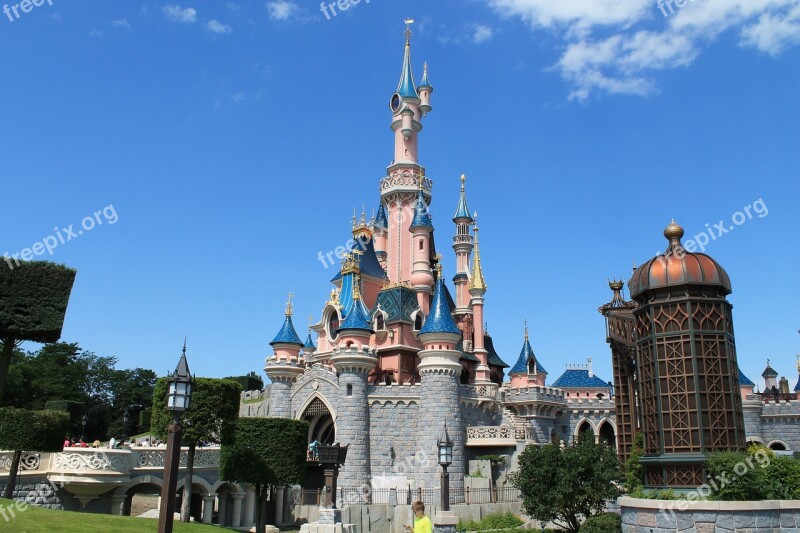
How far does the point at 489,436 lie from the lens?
3534 cm

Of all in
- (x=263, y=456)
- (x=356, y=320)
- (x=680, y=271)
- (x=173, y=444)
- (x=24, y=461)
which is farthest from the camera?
(x=356, y=320)

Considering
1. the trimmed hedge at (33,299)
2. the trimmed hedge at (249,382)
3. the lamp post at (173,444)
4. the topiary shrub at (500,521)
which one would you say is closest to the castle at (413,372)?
the topiary shrub at (500,521)

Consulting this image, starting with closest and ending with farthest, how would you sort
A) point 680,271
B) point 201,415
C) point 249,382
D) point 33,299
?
point 680,271, point 33,299, point 201,415, point 249,382

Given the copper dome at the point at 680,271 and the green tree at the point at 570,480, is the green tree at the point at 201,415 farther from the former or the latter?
the copper dome at the point at 680,271

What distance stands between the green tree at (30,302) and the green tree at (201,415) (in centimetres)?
438

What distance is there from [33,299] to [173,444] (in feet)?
47.5

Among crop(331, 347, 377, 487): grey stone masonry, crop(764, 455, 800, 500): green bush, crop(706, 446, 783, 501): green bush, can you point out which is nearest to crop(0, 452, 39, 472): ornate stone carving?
crop(331, 347, 377, 487): grey stone masonry

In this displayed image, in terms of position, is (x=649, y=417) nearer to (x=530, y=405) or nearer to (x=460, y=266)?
(x=530, y=405)

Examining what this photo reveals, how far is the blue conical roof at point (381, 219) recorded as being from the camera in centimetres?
4522

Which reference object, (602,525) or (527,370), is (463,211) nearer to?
(527,370)

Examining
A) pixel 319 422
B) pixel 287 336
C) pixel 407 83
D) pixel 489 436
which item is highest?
pixel 407 83

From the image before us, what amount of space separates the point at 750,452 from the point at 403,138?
31.5 m

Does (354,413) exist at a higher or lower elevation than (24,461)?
higher

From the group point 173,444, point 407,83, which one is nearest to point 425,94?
point 407,83
